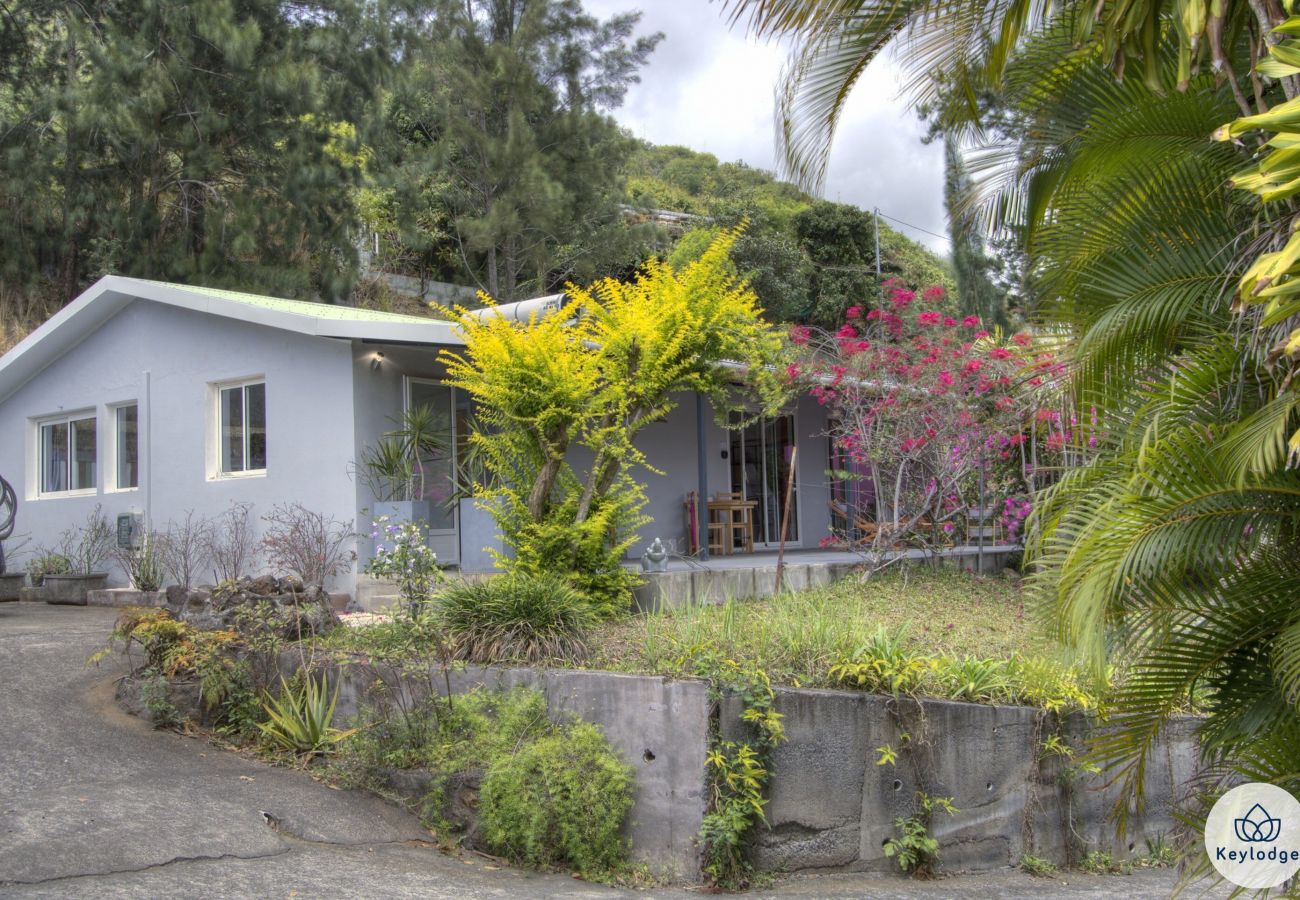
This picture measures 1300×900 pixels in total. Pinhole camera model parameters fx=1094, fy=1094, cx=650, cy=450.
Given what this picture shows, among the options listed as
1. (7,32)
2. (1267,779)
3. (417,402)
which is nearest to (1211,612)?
(1267,779)

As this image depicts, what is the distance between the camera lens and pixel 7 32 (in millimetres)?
21828

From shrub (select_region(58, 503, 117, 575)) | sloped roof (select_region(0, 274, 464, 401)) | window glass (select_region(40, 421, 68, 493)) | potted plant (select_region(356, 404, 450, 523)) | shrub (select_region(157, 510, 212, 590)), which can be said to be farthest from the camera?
window glass (select_region(40, 421, 68, 493))

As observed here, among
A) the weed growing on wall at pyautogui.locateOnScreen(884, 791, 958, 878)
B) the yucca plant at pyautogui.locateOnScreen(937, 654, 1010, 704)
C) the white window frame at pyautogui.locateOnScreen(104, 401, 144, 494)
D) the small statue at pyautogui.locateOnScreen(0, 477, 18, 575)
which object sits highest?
the white window frame at pyautogui.locateOnScreen(104, 401, 144, 494)

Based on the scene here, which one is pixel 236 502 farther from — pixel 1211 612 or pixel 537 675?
pixel 1211 612

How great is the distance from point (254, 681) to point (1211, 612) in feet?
21.4

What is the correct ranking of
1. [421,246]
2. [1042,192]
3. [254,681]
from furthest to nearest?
[421,246], [254,681], [1042,192]

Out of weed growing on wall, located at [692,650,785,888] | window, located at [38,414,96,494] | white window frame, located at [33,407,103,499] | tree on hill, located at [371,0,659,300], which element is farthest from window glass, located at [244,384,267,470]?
tree on hill, located at [371,0,659,300]

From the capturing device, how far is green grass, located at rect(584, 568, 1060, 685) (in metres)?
7.02

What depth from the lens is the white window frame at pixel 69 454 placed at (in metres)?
14.9

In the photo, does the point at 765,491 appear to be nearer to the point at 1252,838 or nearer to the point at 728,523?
the point at 728,523

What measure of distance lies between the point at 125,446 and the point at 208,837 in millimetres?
10001

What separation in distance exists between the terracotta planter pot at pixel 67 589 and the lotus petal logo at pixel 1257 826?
43.6ft

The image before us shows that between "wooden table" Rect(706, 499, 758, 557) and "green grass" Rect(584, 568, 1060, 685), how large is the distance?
3.62 m

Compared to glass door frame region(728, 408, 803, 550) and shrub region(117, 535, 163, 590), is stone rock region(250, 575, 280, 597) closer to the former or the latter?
shrub region(117, 535, 163, 590)
